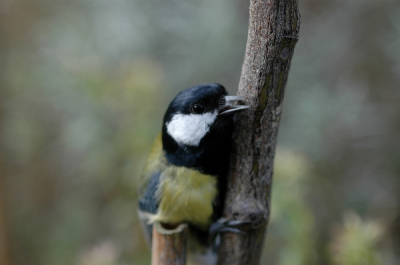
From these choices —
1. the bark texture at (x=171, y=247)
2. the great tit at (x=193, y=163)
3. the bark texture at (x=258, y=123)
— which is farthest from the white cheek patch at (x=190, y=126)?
the bark texture at (x=171, y=247)

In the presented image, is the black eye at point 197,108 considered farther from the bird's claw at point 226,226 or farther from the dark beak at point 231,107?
the bird's claw at point 226,226

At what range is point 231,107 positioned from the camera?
0.79 metres

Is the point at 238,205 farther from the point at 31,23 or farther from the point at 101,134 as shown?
the point at 31,23

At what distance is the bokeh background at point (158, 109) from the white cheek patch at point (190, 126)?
37 centimetres

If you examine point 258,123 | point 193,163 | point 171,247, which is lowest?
point 171,247

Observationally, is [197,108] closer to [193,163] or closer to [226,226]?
[193,163]

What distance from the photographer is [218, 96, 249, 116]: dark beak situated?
2.48 feet

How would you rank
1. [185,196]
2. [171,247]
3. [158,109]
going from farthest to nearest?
[158,109], [185,196], [171,247]

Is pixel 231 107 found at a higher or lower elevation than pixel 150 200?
higher

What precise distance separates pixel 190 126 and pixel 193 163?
10 centimetres

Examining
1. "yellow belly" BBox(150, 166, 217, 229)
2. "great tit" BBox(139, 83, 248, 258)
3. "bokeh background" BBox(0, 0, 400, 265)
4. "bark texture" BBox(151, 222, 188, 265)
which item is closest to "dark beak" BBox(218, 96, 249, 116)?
"great tit" BBox(139, 83, 248, 258)

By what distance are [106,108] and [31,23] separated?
1.10 m

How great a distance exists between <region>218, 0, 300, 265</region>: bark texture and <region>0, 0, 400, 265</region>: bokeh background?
0.33 metres

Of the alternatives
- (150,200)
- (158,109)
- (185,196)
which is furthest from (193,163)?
(158,109)
